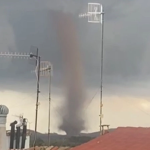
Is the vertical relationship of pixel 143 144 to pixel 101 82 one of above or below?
below

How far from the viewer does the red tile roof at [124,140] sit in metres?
19.9

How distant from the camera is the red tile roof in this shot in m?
19.9

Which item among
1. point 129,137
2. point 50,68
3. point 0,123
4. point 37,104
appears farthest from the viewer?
point 50,68

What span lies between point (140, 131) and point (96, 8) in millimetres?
11736

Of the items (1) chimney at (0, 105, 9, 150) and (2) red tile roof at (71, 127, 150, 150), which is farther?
(1) chimney at (0, 105, 9, 150)

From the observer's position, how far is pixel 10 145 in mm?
42500

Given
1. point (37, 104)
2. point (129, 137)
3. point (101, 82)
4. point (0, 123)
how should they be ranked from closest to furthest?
point (129, 137)
point (101, 82)
point (37, 104)
point (0, 123)

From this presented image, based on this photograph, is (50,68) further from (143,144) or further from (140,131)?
(143,144)

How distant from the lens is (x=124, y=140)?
21.2 meters

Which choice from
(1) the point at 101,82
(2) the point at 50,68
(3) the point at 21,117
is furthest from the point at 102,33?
(3) the point at 21,117

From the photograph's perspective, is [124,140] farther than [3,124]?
No

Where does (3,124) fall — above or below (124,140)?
above

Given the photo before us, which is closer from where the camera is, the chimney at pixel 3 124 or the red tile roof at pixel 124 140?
the red tile roof at pixel 124 140

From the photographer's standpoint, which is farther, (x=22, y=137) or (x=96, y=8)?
(x=22, y=137)
